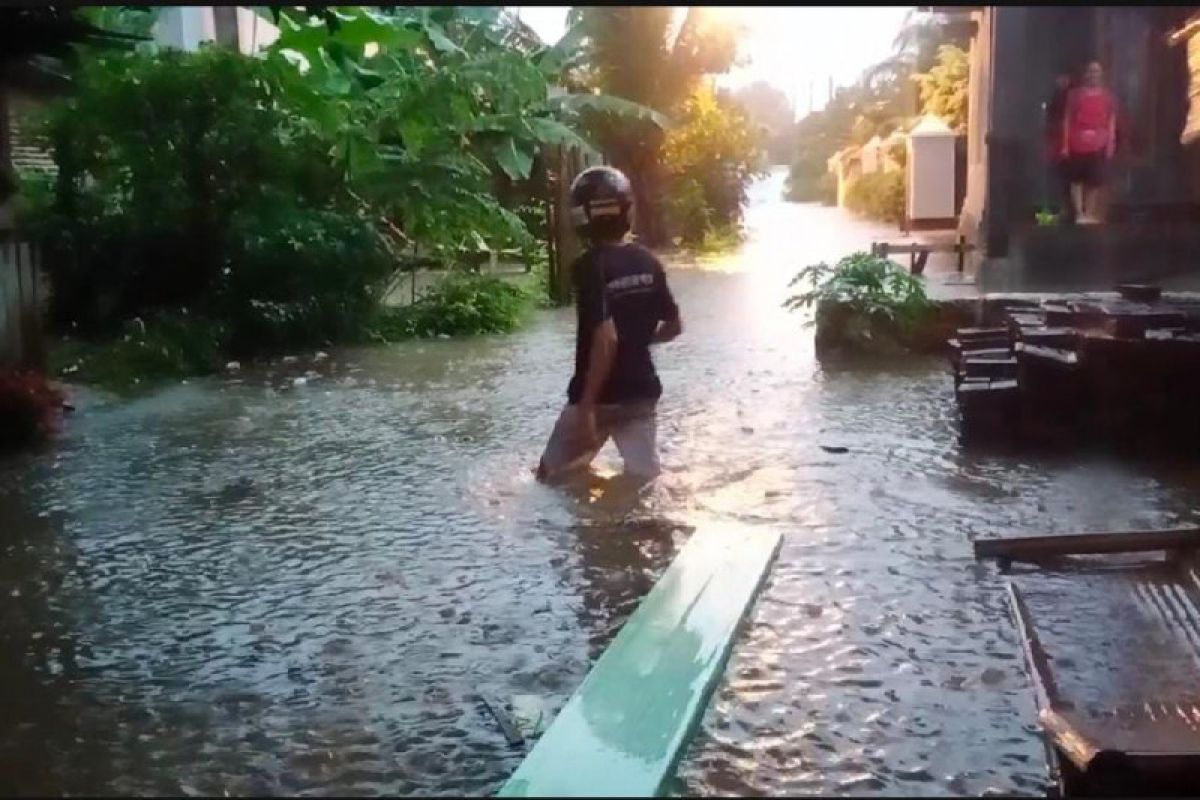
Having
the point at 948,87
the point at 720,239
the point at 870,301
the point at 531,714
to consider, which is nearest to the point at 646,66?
the point at 870,301

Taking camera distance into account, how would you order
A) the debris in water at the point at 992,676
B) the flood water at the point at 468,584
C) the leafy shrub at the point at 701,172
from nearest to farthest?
the flood water at the point at 468,584 → the debris in water at the point at 992,676 → the leafy shrub at the point at 701,172

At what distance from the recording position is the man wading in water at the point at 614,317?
17.2 ft

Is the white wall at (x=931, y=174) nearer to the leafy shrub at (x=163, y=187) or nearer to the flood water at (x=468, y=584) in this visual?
the leafy shrub at (x=163, y=187)

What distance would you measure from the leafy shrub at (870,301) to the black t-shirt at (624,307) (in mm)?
3954

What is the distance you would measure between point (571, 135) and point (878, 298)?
313 cm

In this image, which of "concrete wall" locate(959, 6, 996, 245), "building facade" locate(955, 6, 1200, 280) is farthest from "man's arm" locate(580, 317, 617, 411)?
"concrete wall" locate(959, 6, 996, 245)

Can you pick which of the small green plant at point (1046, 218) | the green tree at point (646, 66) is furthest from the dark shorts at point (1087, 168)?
the green tree at point (646, 66)

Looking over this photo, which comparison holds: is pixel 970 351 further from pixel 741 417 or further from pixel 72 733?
pixel 72 733

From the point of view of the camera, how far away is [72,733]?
3242 millimetres

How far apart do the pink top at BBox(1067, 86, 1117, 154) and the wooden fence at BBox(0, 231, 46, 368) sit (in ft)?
24.7

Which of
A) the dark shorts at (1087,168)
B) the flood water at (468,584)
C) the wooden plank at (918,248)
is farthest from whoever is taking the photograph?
the wooden plank at (918,248)

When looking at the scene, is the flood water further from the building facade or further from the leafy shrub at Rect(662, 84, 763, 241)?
the leafy shrub at Rect(662, 84, 763, 241)

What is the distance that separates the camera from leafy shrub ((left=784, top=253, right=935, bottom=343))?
354 inches

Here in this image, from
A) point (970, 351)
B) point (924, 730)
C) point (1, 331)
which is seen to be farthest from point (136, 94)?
point (924, 730)
